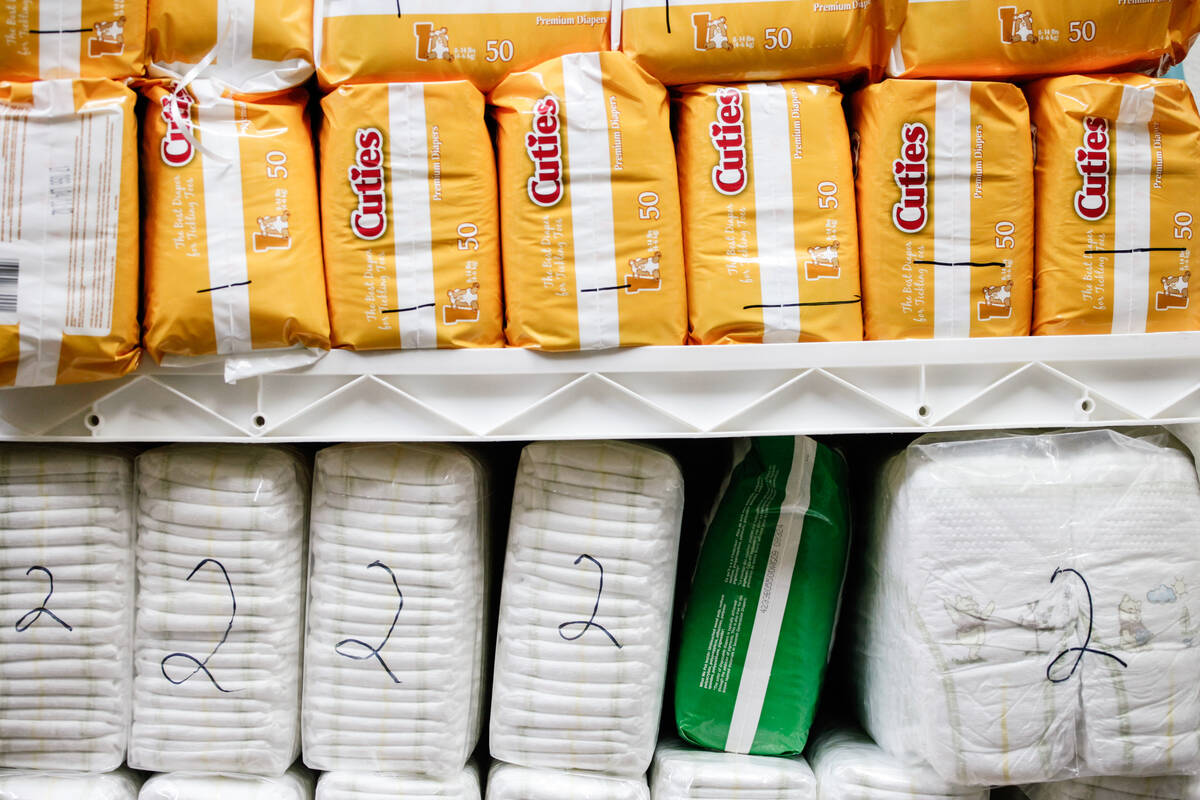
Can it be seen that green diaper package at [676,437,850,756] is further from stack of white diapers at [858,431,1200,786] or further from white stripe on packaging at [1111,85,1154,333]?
white stripe on packaging at [1111,85,1154,333]

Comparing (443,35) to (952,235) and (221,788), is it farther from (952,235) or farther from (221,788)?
(221,788)

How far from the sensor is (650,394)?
77.9 inches

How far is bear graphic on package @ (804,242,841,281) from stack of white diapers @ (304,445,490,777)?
857 millimetres

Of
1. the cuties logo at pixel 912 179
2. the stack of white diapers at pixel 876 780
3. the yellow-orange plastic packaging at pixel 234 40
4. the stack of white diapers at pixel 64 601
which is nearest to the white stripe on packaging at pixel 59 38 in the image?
the yellow-orange plastic packaging at pixel 234 40

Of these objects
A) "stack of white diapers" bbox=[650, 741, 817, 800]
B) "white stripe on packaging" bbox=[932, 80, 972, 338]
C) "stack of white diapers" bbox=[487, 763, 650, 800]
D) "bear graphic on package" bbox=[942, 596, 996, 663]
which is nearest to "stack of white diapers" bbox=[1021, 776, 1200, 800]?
"bear graphic on package" bbox=[942, 596, 996, 663]

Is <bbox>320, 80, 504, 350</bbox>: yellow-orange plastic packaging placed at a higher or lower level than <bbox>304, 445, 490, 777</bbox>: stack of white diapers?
higher

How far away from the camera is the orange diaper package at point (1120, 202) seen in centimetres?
196

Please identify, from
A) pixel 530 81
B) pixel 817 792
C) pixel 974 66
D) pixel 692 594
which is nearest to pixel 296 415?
pixel 530 81

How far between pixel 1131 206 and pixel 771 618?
1192mm

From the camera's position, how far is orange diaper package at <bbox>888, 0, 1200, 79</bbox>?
1.95 metres

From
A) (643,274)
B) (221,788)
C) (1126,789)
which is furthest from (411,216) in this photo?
(1126,789)

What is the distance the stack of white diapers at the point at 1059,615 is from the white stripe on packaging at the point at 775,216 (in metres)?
0.47

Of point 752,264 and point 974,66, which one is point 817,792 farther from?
point 974,66

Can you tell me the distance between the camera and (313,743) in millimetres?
2107
